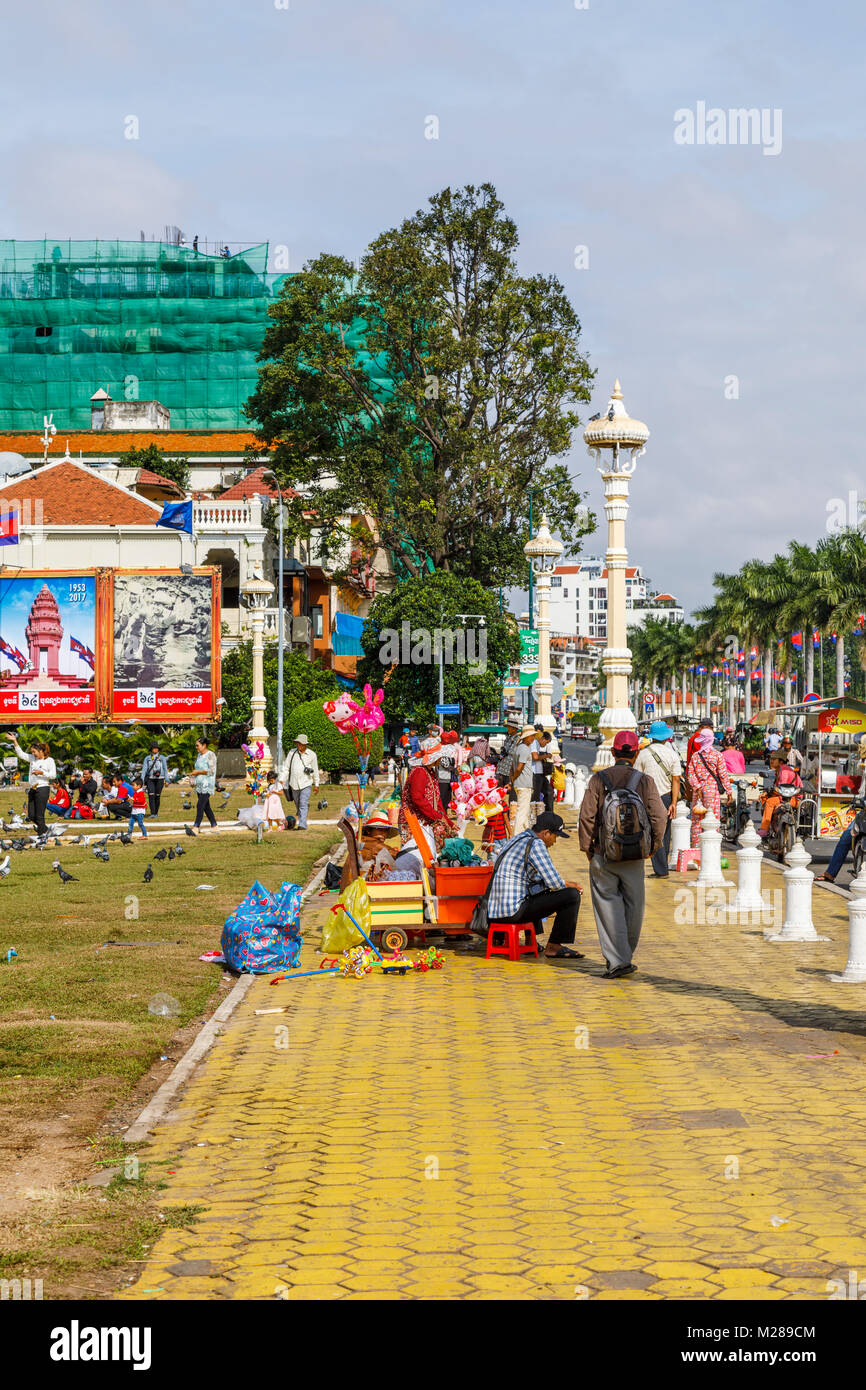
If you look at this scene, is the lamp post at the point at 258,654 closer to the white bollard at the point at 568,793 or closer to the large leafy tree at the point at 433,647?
the white bollard at the point at 568,793

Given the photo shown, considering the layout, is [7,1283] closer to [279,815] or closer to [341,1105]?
[341,1105]

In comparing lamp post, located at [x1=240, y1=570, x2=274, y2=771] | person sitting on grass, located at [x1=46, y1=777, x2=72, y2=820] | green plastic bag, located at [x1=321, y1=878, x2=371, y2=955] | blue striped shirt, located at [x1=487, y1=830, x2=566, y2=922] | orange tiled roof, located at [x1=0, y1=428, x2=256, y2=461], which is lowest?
person sitting on grass, located at [x1=46, y1=777, x2=72, y2=820]

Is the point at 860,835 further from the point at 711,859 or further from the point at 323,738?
the point at 323,738

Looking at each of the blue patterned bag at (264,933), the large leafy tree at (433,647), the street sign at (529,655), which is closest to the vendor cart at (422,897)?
the blue patterned bag at (264,933)

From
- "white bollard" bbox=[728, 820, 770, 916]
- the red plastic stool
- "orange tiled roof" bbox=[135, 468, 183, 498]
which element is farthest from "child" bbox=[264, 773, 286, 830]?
"orange tiled roof" bbox=[135, 468, 183, 498]

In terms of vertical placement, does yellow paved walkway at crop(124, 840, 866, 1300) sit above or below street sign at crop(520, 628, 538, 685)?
below

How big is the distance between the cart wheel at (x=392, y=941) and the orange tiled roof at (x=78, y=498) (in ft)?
138

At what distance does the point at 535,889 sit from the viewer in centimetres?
1199

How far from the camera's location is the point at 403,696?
50906 mm

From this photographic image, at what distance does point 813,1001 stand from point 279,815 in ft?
53.6

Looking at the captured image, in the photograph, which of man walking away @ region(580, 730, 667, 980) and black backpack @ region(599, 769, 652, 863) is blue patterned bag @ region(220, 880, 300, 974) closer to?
man walking away @ region(580, 730, 667, 980)

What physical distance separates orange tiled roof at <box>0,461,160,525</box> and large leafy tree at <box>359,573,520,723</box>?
384 inches

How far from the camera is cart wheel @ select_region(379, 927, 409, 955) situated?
11977mm

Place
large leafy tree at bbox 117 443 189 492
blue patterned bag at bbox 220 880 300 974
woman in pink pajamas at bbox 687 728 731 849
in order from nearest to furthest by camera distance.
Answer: blue patterned bag at bbox 220 880 300 974
woman in pink pajamas at bbox 687 728 731 849
large leafy tree at bbox 117 443 189 492
